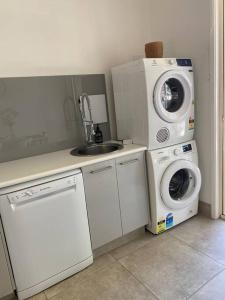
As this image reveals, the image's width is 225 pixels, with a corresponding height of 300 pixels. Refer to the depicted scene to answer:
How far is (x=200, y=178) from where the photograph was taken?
2254 mm

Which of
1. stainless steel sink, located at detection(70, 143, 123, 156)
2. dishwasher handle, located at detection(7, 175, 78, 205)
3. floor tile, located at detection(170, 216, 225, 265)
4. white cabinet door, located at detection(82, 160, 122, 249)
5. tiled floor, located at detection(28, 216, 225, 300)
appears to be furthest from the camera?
stainless steel sink, located at detection(70, 143, 123, 156)

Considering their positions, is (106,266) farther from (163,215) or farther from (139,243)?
(163,215)

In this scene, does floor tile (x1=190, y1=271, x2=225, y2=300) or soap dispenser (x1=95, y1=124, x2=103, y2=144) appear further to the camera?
soap dispenser (x1=95, y1=124, x2=103, y2=144)

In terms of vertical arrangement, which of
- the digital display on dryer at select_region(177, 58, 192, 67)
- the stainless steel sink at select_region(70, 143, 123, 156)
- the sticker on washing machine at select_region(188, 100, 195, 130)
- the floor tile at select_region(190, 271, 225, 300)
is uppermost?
the digital display on dryer at select_region(177, 58, 192, 67)

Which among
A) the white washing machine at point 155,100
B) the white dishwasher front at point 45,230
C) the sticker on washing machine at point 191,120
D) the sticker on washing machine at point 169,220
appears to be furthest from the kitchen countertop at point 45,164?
the sticker on washing machine at point 169,220

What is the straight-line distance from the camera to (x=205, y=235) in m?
2.10

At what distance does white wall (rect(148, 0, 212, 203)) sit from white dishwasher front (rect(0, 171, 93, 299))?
128 cm

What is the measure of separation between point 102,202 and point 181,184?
92cm

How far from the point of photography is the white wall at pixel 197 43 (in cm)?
210

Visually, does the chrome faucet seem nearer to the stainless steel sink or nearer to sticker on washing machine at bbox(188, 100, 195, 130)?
the stainless steel sink

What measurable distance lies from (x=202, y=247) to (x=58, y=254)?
1148mm

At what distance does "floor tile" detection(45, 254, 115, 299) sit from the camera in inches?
65.6

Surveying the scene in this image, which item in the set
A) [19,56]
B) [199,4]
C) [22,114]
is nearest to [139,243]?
[22,114]

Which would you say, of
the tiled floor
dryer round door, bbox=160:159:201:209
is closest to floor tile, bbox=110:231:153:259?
the tiled floor
